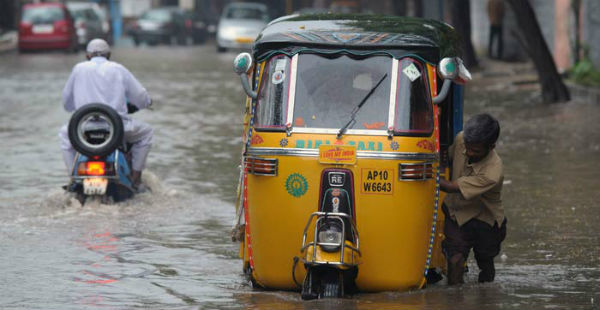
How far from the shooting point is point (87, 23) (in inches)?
1658

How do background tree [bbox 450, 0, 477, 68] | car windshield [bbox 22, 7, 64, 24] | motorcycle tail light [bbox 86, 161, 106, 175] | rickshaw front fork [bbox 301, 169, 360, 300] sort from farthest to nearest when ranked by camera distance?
car windshield [bbox 22, 7, 64, 24] → background tree [bbox 450, 0, 477, 68] → motorcycle tail light [bbox 86, 161, 106, 175] → rickshaw front fork [bbox 301, 169, 360, 300]

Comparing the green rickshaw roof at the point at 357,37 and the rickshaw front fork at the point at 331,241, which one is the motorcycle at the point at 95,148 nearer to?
the green rickshaw roof at the point at 357,37

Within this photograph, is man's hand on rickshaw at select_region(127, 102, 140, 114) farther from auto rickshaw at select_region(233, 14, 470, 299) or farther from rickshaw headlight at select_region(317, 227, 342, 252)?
rickshaw headlight at select_region(317, 227, 342, 252)

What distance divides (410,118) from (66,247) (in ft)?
10.4

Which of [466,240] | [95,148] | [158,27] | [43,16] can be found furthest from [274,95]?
[158,27]

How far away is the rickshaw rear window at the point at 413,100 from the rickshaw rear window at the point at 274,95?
68cm

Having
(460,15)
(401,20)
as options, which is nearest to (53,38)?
(460,15)

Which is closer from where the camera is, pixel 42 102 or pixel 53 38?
pixel 42 102

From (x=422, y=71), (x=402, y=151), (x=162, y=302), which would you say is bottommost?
(x=162, y=302)

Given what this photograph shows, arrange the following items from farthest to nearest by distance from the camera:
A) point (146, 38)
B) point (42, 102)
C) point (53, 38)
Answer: point (146, 38) → point (53, 38) → point (42, 102)

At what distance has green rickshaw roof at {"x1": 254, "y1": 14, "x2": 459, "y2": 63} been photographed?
7.64 meters

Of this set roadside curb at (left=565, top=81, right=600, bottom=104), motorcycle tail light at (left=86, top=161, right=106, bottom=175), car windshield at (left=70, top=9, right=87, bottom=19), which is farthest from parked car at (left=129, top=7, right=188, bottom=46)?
motorcycle tail light at (left=86, top=161, right=106, bottom=175)

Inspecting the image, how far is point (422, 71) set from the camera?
7.68 metres

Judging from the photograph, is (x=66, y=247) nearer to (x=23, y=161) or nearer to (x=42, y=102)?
(x=23, y=161)
